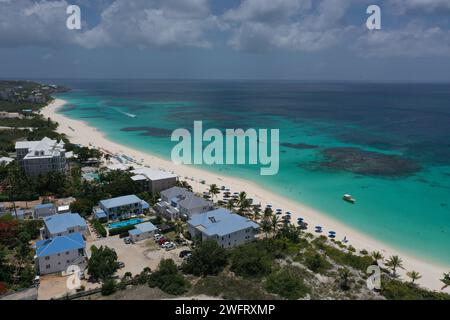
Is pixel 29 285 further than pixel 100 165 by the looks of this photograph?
No

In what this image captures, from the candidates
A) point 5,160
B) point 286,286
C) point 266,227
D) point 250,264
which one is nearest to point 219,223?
point 266,227

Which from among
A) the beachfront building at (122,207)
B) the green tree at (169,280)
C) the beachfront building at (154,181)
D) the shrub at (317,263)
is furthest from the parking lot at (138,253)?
the beachfront building at (154,181)

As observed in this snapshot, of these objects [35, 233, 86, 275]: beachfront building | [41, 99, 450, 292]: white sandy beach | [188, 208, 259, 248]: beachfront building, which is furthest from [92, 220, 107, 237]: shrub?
[41, 99, 450, 292]: white sandy beach

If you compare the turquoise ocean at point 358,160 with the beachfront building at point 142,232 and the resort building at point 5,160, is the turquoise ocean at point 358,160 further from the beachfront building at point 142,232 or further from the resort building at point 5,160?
the resort building at point 5,160

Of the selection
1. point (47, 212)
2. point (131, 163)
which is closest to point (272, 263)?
point (47, 212)

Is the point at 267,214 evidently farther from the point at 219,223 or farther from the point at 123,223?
the point at 123,223
